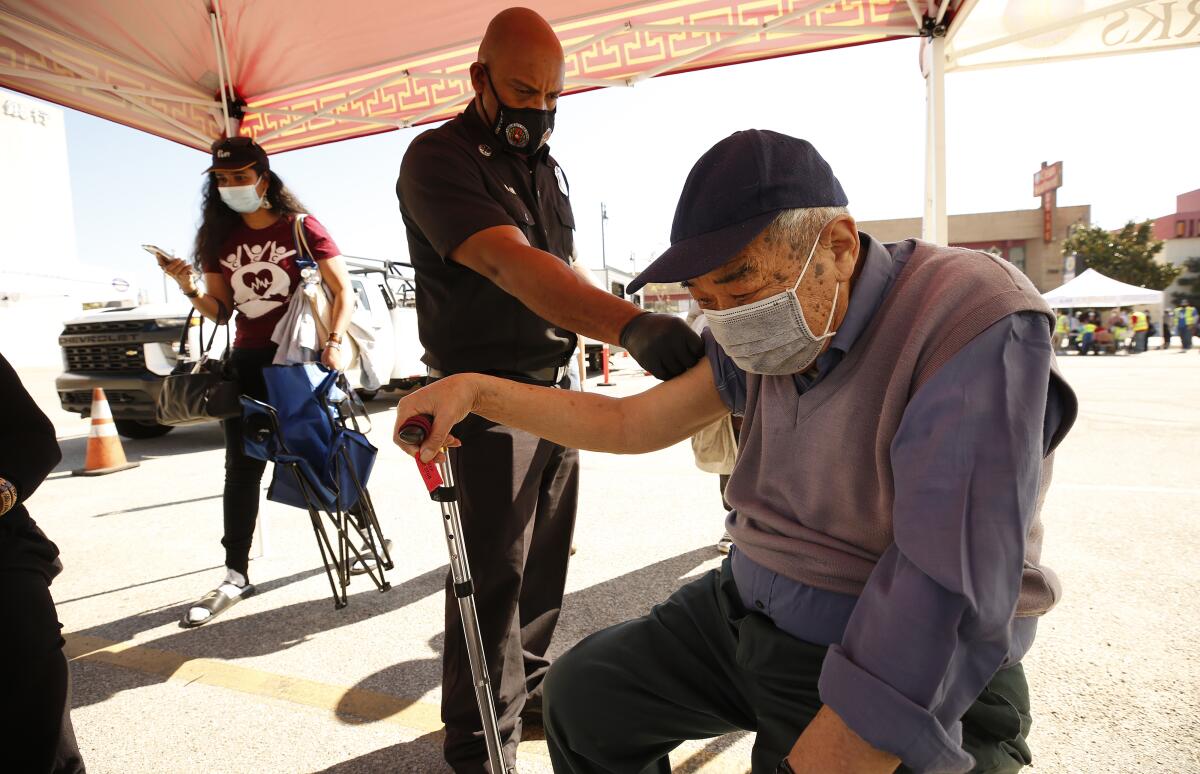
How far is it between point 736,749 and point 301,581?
8.42ft

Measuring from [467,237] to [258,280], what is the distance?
6.33 ft

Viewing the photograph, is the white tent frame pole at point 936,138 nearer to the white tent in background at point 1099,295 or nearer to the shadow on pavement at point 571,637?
the shadow on pavement at point 571,637

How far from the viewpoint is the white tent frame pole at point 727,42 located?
3.85 metres

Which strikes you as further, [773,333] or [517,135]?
[517,135]

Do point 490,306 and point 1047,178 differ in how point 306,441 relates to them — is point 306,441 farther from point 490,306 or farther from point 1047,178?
point 1047,178

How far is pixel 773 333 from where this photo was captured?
1.22 m

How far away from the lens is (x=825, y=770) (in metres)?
1.00

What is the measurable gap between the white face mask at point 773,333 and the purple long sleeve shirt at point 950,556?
0.25m

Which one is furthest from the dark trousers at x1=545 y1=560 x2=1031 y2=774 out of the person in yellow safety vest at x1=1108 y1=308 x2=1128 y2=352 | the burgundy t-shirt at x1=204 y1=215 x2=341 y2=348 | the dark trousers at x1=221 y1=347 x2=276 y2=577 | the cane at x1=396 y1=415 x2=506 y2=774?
the person in yellow safety vest at x1=1108 y1=308 x2=1128 y2=352

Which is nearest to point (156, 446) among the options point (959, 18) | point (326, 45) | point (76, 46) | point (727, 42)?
point (76, 46)

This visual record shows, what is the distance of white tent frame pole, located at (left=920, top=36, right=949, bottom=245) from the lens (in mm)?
3928

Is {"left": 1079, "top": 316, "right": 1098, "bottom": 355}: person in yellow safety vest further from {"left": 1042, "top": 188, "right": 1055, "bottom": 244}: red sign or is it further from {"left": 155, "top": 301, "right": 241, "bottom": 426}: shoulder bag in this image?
{"left": 1042, "top": 188, "right": 1055, "bottom": 244}: red sign

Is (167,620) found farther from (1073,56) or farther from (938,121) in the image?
(1073,56)

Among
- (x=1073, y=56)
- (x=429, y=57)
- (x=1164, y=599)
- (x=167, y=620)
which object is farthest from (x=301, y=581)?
(x=1073, y=56)
